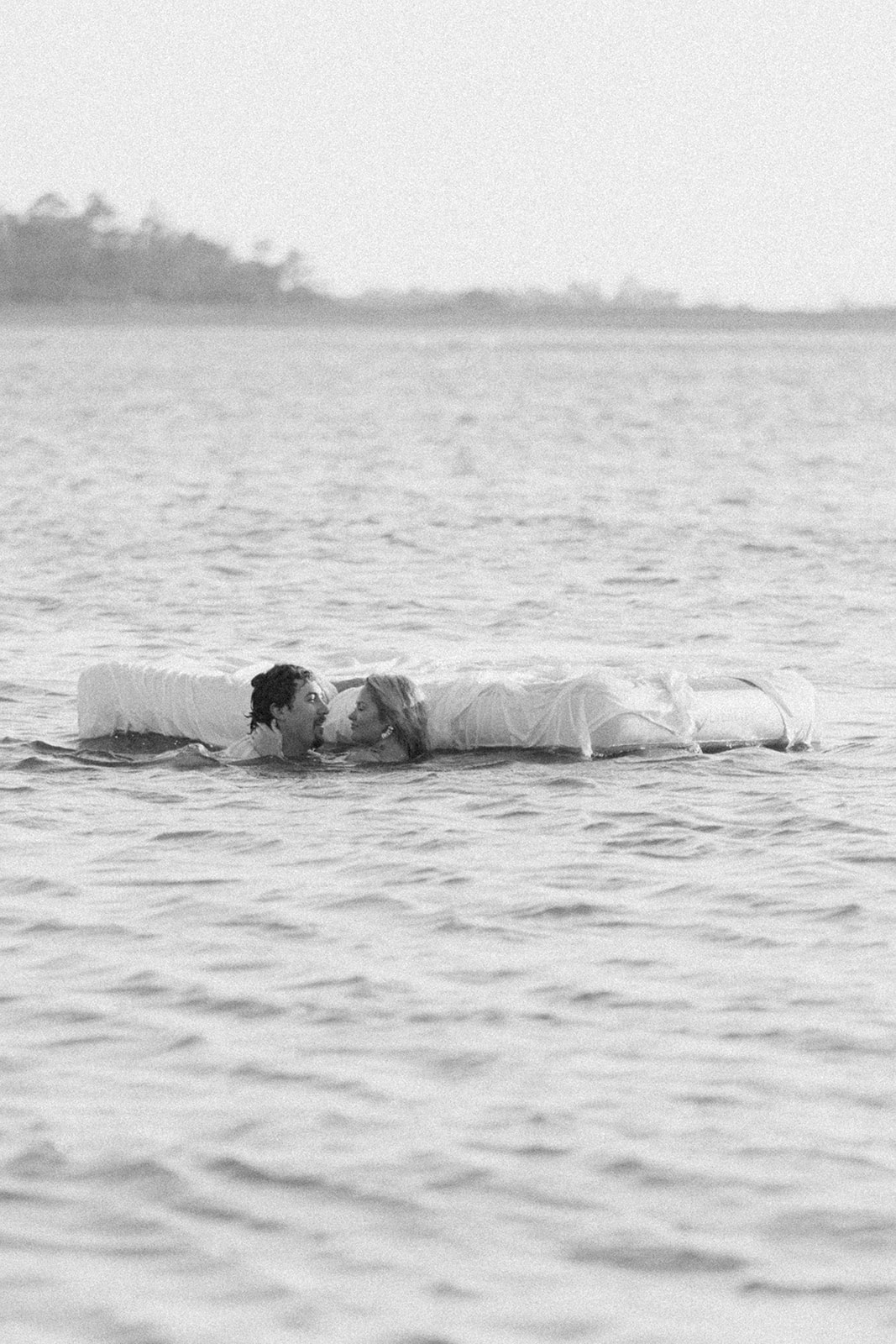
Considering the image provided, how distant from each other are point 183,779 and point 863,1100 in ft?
A: 19.5

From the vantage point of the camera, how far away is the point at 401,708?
517 inches

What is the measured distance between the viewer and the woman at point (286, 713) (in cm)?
1297

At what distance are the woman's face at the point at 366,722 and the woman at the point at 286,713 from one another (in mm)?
177

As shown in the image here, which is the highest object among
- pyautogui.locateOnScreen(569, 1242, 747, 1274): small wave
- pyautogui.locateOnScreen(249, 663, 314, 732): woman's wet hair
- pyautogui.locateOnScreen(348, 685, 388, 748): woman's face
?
pyautogui.locateOnScreen(249, 663, 314, 732): woman's wet hair

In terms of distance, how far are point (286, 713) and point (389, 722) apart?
572mm

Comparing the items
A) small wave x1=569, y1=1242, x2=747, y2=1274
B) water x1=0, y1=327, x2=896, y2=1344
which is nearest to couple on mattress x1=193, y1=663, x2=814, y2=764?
water x1=0, y1=327, x2=896, y2=1344

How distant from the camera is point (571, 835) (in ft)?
38.7

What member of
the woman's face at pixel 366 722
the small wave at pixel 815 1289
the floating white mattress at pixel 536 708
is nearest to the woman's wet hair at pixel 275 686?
the woman's face at pixel 366 722

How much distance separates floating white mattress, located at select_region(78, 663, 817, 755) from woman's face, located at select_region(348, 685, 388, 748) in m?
0.12

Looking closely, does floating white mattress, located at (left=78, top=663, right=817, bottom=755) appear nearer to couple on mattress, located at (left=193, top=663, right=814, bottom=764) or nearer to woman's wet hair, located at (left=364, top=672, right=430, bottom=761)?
couple on mattress, located at (left=193, top=663, right=814, bottom=764)

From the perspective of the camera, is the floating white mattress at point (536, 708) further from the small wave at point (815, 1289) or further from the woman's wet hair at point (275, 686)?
the small wave at point (815, 1289)

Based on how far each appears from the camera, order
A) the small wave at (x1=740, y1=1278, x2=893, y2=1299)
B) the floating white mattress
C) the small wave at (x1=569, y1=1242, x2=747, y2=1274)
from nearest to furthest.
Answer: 1. the small wave at (x1=740, y1=1278, x2=893, y2=1299)
2. the small wave at (x1=569, y1=1242, x2=747, y2=1274)
3. the floating white mattress

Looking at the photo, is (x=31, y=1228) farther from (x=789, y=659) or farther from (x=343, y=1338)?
(x=789, y=659)

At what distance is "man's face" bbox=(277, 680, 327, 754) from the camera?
1300 cm
